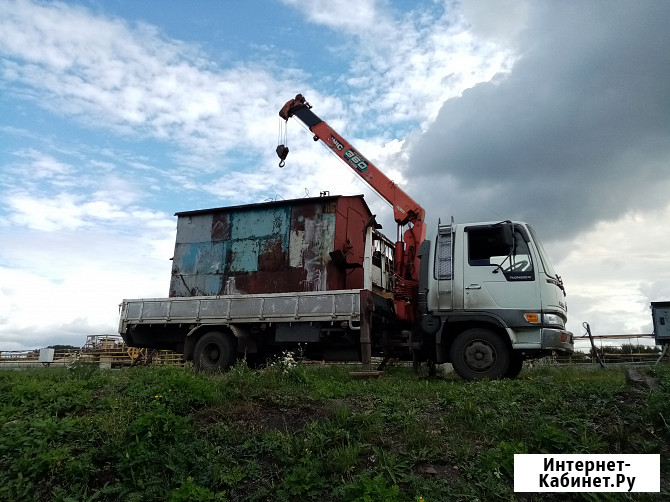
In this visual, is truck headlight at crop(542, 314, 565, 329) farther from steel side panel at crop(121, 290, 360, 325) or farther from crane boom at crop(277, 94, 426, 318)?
steel side panel at crop(121, 290, 360, 325)

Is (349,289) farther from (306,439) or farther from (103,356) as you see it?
(103,356)

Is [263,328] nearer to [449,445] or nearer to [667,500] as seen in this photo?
[449,445]

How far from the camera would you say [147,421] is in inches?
205

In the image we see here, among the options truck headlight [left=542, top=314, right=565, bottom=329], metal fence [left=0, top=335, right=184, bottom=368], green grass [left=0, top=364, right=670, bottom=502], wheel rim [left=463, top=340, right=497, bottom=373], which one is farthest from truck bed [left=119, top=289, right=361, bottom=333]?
metal fence [left=0, top=335, right=184, bottom=368]

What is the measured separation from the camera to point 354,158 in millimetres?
13164

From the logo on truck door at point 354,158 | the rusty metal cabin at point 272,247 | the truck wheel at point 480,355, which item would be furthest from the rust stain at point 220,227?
the truck wheel at point 480,355

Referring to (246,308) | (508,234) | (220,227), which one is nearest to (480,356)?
(508,234)

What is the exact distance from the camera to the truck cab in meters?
8.09

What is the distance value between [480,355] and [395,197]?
5087 mm

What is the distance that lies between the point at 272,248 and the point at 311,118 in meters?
4.52

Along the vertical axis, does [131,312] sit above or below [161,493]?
above

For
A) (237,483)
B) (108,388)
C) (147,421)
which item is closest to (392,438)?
(237,483)

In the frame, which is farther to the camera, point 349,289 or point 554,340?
point 349,289

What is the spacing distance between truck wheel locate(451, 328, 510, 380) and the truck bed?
194cm
